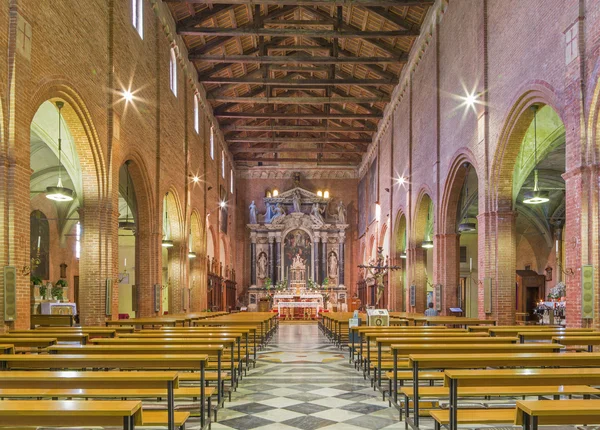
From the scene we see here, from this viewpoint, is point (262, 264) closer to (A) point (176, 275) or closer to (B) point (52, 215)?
(B) point (52, 215)

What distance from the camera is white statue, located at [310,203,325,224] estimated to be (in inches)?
1607

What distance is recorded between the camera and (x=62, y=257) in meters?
26.3

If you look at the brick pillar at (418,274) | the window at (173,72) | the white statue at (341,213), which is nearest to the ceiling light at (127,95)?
the window at (173,72)

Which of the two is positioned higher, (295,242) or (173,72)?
(173,72)

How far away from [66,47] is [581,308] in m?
11.1

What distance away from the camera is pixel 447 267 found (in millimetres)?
19328

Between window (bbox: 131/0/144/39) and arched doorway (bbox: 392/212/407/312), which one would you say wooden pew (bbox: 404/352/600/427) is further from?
arched doorway (bbox: 392/212/407/312)

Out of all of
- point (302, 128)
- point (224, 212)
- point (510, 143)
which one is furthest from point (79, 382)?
point (224, 212)

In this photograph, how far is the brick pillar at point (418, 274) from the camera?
23734 millimetres

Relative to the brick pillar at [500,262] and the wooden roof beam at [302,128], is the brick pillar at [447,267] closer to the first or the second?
the brick pillar at [500,262]

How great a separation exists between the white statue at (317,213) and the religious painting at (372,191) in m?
4.28

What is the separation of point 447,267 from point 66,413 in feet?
56.2

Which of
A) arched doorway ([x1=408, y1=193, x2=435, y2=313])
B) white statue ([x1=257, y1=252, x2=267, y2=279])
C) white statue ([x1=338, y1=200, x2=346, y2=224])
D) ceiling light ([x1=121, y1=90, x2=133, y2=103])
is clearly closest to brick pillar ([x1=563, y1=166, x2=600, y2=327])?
ceiling light ([x1=121, y1=90, x2=133, y2=103])

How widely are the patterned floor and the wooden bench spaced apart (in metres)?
3.10
